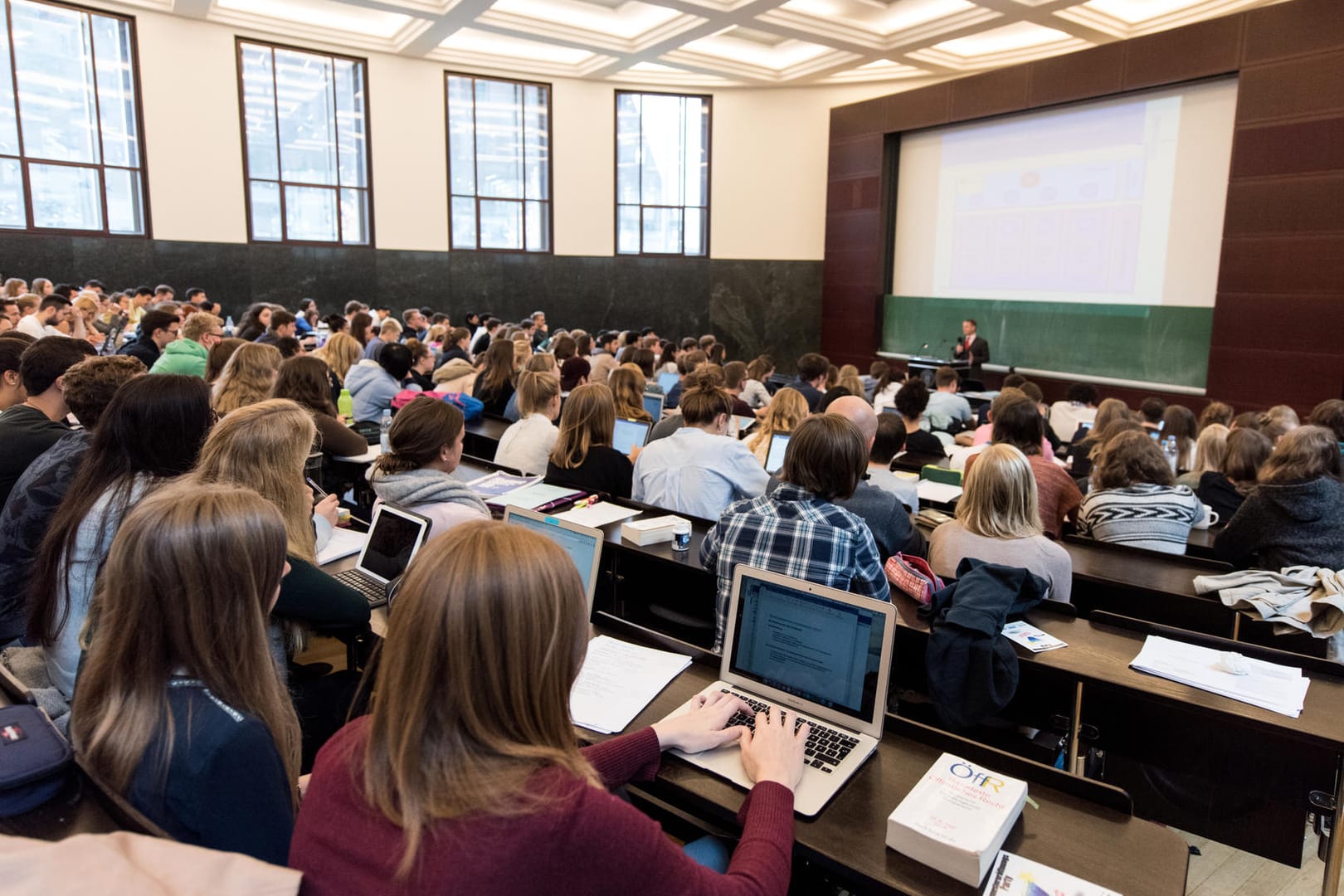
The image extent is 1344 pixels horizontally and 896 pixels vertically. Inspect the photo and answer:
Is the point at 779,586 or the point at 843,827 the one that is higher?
the point at 779,586

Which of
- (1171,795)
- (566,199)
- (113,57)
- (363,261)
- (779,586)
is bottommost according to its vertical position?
(1171,795)

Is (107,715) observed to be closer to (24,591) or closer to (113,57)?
(24,591)

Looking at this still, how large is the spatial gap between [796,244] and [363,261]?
7.07 meters

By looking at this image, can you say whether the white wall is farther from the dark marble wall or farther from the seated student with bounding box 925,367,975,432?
the seated student with bounding box 925,367,975,432

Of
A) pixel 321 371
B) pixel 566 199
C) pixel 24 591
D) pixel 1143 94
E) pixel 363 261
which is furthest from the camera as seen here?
pixel 566 199

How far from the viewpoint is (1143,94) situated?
9.66 metres

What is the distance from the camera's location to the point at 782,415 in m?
4.75

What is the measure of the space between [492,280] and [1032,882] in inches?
523

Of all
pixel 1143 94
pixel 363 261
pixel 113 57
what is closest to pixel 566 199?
pixel 363 261

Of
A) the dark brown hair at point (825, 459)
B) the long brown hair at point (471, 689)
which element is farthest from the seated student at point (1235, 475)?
the long brown hair at point (471, 689)

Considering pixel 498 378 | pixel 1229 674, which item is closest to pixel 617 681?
pixel 1229 674

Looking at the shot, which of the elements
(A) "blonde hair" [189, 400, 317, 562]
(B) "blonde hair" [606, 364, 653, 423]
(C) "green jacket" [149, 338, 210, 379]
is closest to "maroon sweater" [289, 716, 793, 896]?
(A) "blonde hair" [189, 400, 317, 562]

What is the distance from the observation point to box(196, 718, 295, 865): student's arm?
1.33 m

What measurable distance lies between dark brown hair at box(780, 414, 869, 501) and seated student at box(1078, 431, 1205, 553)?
174 centimetres
